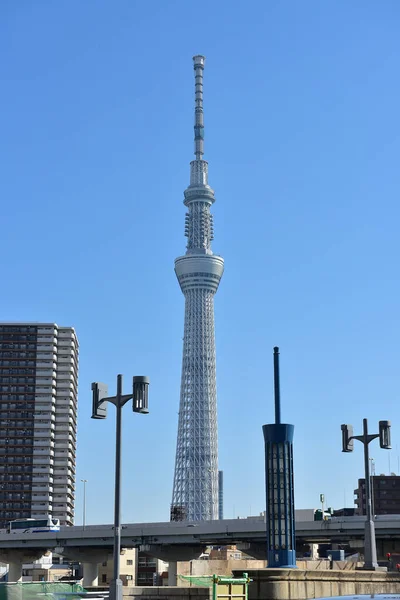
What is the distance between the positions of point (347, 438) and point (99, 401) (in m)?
17.4

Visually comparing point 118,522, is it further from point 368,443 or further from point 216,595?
point 368,443

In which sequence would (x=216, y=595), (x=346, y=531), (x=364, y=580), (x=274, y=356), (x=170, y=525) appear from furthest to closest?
1. (x=170, y=525)
2. (x=346, y=531)
3. (x=274, y=356)
4. (x=364, y=580)
5. (x=216, y=595)

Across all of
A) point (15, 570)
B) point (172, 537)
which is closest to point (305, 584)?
point (172, 537)

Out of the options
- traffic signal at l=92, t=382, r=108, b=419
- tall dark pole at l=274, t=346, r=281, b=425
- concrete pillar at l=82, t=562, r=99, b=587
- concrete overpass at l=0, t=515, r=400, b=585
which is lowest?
concrete pillar at l=82, t=562, r=99, b=587

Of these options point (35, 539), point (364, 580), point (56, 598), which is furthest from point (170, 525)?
point (56, 598)

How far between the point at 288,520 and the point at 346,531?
2738 inches

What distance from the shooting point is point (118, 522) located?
98.5ft

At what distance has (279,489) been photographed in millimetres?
45781

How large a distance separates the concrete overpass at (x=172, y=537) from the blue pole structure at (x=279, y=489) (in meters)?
65.3

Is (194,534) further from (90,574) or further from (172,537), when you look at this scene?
(90,574)

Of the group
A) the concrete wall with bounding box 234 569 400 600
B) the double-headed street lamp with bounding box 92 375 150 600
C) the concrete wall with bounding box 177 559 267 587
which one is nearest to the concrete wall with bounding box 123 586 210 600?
the concrete wall with bounding box 234 569 400 600

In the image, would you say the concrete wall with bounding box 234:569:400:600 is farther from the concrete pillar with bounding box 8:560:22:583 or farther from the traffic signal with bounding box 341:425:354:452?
the concrete pillar with bounding box 8:560:22:583

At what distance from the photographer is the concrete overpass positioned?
366ft

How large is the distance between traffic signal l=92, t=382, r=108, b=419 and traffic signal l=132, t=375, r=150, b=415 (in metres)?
1.52
